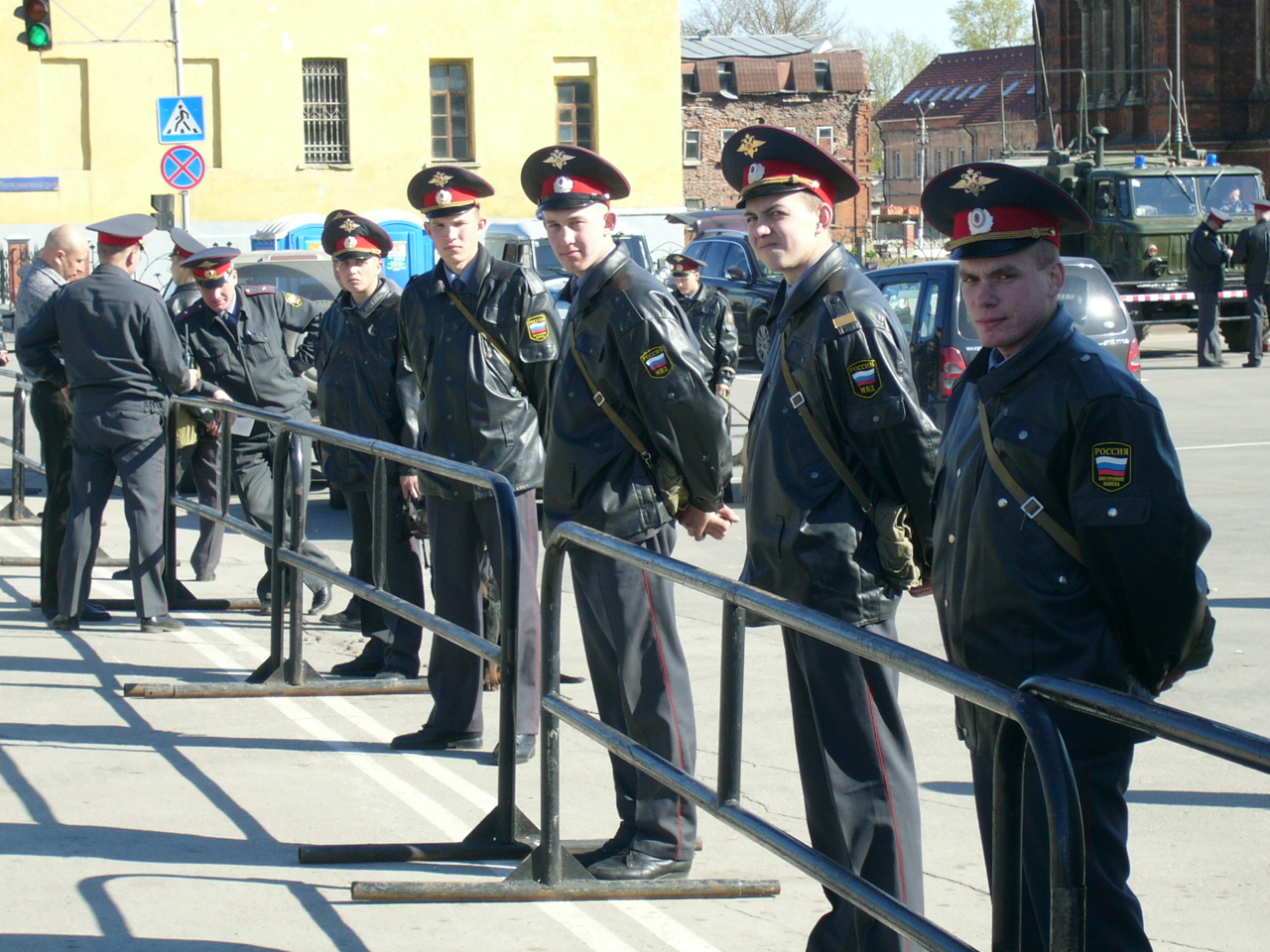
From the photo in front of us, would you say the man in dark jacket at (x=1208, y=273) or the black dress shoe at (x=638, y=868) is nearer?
the black dress shoe at (x=638, y=868)

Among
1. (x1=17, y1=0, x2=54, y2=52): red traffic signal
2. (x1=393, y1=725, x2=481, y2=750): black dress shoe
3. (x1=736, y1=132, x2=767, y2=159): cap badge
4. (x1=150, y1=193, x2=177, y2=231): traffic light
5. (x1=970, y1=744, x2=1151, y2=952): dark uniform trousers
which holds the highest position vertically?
(x1=17, y1=0, x2=54, y2=52): red traffic signal

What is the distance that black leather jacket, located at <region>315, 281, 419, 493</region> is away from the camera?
23.7ft

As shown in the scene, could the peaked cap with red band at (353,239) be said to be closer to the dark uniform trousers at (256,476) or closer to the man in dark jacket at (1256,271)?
the dark uniform trousers at (256,476)

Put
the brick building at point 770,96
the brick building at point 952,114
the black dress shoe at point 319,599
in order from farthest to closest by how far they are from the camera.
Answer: the brick building at point 952,114, the brick building at point 770,96, the black dress shoe at point 319,599

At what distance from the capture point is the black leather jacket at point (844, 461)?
3.79 metres

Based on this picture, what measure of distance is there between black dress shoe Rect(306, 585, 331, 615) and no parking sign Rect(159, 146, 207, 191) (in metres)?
13.9

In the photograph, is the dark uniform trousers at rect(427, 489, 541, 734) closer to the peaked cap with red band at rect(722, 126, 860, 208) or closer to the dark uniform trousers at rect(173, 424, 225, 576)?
the peaked cap with red band at rect(722, 126, 860, 208)

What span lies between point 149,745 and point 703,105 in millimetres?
61741

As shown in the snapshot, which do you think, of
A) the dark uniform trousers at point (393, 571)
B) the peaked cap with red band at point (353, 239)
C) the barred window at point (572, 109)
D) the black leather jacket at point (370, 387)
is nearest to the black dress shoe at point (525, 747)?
the dark uniform trousers at point (393, 571)

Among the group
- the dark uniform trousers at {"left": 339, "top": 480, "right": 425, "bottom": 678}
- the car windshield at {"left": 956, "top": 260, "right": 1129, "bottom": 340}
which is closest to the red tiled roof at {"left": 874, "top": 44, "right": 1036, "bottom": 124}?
the car windshield at {"left": 956, "top": 260, "right": 1129, "bottom": 340}

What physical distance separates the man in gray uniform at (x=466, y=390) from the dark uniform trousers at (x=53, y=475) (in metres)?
2.95

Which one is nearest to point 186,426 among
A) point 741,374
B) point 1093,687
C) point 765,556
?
point 765,556

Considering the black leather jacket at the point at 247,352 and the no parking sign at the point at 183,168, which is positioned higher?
the no parking sign at the point at 183,168

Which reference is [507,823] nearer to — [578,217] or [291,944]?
[291,944]
